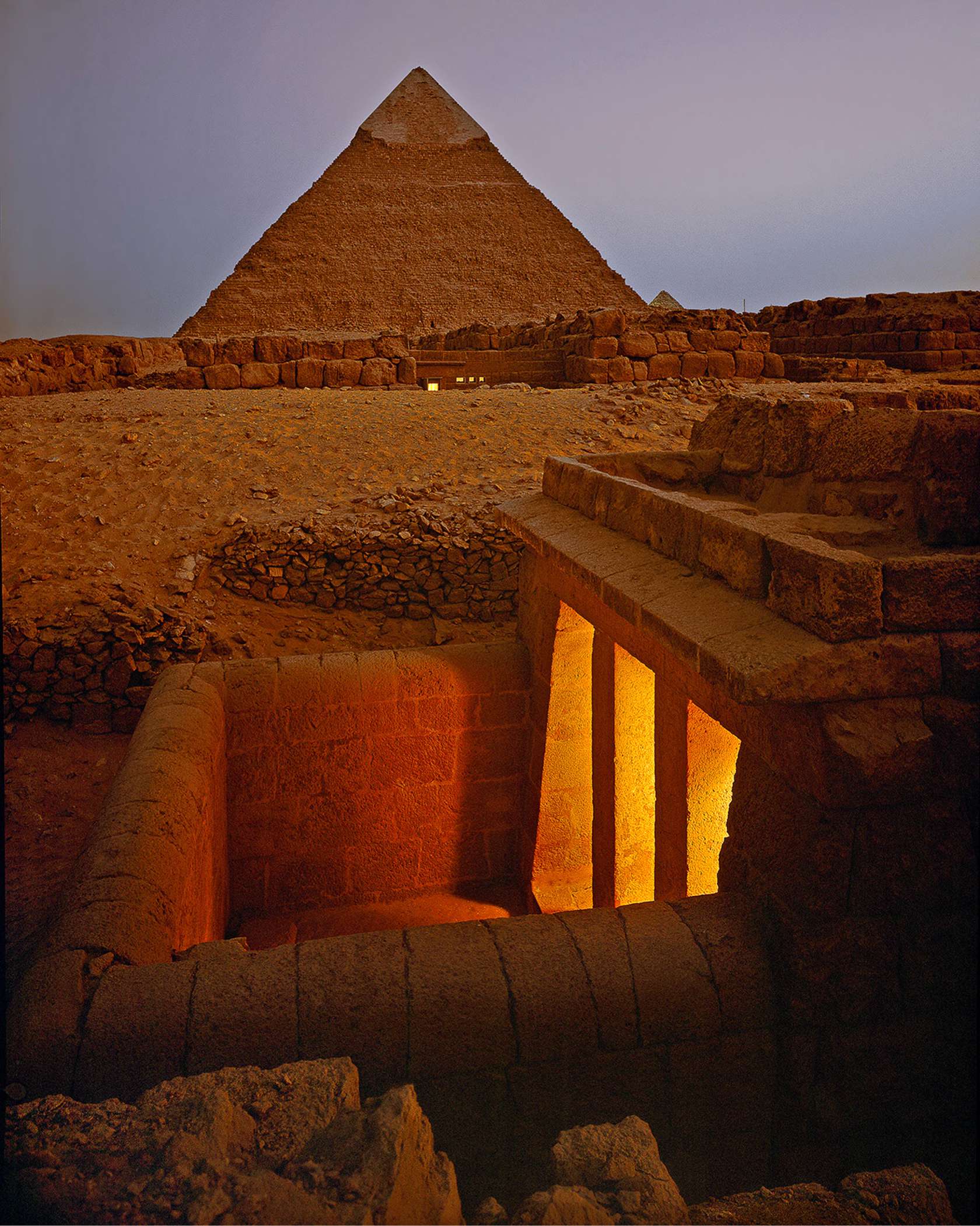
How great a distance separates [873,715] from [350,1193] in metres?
1.50

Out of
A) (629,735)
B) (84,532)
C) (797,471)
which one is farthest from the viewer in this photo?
(84,532)

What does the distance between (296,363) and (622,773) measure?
43.5 ft

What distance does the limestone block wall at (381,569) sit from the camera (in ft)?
23.2

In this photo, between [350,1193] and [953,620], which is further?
[953,620]

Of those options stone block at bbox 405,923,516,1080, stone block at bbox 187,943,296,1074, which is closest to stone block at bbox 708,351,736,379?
stone block at bbox 405,923,516,1080

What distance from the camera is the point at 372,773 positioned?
14.4 ft

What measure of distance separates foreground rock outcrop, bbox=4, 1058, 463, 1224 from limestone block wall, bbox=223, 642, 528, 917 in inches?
103

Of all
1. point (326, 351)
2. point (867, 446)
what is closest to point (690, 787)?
point (867, 446)

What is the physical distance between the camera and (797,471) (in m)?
3.49

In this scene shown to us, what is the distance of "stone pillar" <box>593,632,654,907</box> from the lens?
371 cm

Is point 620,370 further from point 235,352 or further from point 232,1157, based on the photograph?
point 232,1157

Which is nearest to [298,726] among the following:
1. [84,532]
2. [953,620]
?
[953,620]

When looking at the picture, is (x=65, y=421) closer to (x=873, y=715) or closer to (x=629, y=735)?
(x=629, y=735)

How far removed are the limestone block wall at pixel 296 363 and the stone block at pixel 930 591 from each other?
14.0m
